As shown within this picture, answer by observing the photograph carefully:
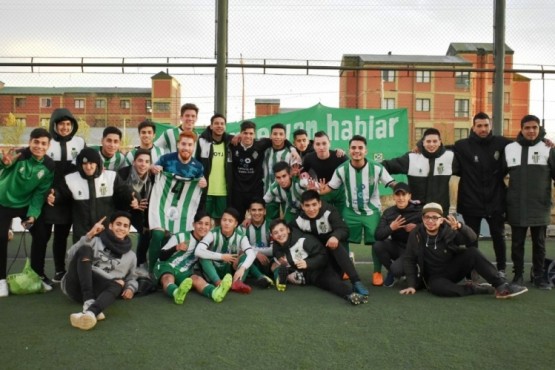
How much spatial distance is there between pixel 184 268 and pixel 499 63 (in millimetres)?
4799

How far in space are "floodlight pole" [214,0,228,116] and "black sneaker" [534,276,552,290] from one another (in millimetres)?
3834

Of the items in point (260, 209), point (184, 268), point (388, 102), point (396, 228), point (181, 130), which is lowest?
point (184, 268)

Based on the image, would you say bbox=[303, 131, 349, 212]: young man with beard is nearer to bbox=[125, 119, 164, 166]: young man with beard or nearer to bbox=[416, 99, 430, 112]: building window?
bbox=[125, 119, 164, 166]: young man with beard

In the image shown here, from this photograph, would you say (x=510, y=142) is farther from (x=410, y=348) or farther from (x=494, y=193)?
(x=410, y=348)

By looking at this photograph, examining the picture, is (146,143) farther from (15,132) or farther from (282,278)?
(15,132)

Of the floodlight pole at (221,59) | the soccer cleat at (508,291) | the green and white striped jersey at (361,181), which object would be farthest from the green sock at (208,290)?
the floodlight pole at (221,59)

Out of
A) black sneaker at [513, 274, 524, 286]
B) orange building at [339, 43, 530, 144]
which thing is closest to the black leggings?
black sneaker at [513, 274, 524, 286]

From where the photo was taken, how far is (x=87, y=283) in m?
3.81

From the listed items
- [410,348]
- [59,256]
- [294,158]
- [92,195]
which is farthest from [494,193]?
[59,256]

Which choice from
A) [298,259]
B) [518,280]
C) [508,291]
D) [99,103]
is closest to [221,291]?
[298,259]

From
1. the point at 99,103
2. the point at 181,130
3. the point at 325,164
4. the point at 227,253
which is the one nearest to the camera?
the point at 227,253

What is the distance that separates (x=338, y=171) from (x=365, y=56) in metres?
3.01

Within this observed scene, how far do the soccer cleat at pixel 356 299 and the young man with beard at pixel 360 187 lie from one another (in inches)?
41.2

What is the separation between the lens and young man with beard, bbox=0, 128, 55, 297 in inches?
173
